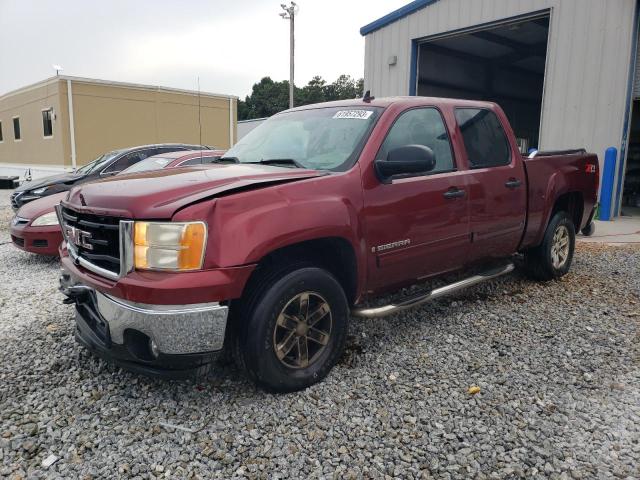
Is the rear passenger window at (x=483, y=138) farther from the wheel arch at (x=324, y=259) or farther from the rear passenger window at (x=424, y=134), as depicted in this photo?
the wheel arch at (x=324, y=259)

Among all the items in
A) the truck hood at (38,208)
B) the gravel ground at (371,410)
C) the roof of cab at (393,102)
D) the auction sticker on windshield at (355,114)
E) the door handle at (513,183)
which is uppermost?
the roof of cab at (393,102)

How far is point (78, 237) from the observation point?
3066 millimetres

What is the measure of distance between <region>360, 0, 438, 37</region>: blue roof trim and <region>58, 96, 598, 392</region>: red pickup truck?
29.7ft

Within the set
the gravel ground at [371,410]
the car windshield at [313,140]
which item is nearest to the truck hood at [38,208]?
the gravel ground at [371,410]

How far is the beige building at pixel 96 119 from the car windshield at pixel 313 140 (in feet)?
64.6

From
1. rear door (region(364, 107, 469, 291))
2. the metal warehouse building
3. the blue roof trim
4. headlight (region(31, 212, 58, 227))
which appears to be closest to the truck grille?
rear door (region(364, 107, 469, 291))

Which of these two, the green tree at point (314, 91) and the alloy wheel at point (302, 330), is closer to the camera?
the alloy wheel at point (302, 330)

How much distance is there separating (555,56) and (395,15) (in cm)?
438

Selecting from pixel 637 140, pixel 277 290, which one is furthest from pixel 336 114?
pixel 637 140

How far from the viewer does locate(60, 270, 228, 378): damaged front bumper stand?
8.48 ft

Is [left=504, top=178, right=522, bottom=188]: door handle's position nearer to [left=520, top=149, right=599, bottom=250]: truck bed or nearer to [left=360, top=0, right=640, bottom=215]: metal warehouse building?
[left=520, top=149, right=599, bottom=250]: truck bed

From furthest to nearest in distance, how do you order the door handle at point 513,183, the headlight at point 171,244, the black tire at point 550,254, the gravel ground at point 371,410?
1. the black tire at point 550,254
2. the door handle at point 513,183
3. the headlight at point 171,244
4. the gravel ground at point 371,410

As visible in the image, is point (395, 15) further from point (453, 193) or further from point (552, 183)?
point (453, 193)

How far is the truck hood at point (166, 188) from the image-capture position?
8.69ft
